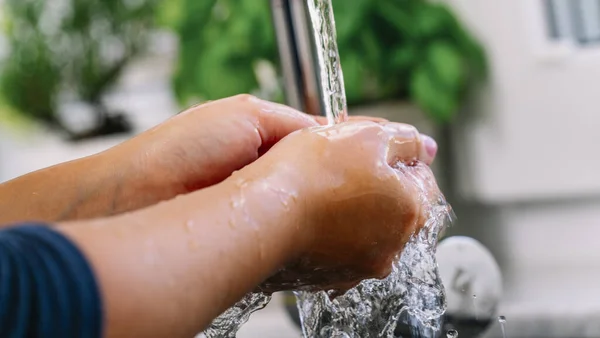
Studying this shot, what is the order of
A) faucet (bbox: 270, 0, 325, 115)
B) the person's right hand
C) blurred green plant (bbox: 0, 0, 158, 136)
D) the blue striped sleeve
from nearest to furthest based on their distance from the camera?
the blue striped sleeve < the person's right hand < faucet (bbox: 270, 0, 325, 115) < blurred green plant (bbox: 0, 0, 158, 136)

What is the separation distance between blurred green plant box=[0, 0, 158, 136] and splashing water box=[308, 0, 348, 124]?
29.7 inches

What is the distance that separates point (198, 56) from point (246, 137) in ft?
1.82

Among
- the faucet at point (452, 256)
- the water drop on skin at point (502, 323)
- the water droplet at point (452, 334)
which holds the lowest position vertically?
the water drop on skin at point (502, 323)

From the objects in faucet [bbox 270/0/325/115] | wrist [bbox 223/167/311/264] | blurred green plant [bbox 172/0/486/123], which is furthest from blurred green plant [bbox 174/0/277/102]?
wrist [bbox 223/167/311/264]

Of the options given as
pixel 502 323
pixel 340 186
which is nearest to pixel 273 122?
pixel 340 186

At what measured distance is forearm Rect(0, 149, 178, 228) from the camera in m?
0.54

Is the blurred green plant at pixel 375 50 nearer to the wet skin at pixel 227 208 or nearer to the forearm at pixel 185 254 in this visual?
the wet skin at pixel 227 208

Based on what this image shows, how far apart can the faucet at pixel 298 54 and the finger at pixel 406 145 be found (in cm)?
30

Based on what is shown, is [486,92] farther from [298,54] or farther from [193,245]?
[193,245]

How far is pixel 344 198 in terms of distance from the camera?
1.34 feet

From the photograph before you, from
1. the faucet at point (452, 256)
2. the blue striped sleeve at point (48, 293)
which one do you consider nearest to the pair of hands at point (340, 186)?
the blue striped sleeve at point (48, 293)

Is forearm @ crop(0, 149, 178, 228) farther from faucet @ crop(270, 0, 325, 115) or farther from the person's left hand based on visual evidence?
faucet @ crop(270, 0, 325, 115)

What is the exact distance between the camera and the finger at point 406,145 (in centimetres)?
46

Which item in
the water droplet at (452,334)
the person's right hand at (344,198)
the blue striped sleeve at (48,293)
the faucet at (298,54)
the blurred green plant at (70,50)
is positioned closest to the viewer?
the blue striped sleeve at (48,293)
